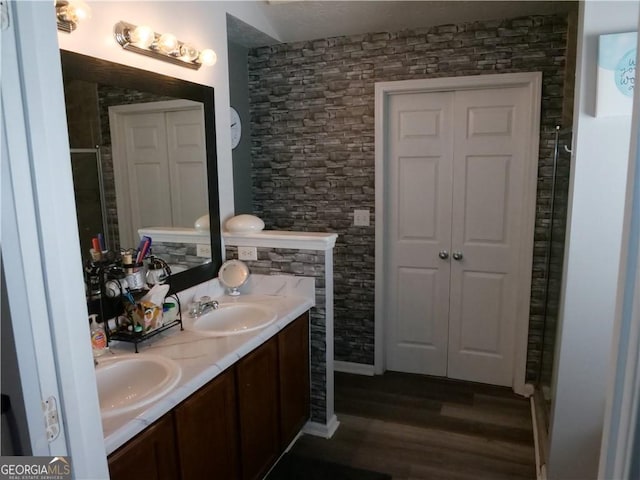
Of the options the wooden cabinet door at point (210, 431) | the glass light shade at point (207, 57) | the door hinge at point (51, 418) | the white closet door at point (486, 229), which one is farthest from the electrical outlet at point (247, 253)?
the door hinge at point (51, 418)

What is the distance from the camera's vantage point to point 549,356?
8.25 ft

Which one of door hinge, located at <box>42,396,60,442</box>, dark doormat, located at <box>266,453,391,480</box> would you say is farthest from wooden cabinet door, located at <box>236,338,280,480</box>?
door hinge, located at <box>42,396,60,442</box>

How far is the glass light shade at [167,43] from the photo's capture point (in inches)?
79.6

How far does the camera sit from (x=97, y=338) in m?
1.70

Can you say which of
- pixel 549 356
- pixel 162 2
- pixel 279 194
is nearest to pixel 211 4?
pixel 162 2

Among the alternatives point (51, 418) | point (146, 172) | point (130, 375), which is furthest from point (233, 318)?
point (51, 418)

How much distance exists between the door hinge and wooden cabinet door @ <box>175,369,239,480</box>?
0.71 m

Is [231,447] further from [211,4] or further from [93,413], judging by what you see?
[211,4]

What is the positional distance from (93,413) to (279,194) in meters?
2.59

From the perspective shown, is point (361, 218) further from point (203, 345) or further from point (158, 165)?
point (203, 345)

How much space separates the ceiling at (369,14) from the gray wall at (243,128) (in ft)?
0.62

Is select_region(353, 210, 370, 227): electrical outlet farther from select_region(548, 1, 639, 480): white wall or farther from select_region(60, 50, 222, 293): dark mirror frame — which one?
select_region(548, 1, 639, 480): white wall

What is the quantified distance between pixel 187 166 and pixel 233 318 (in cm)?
81

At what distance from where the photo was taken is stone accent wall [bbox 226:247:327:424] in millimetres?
2471
